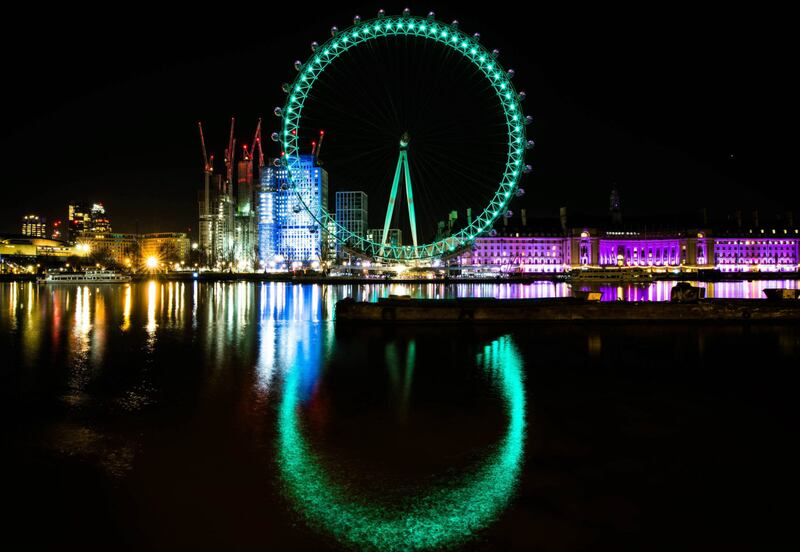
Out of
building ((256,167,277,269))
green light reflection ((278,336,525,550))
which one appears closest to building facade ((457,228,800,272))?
building ((256,167,277,269))

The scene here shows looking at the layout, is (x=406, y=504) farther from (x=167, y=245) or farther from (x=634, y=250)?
(x=167, y=245)

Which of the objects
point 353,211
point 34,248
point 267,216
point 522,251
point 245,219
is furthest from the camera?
point 245,219

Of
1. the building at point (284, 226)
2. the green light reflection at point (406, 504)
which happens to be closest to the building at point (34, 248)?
the building at point (284, 226)

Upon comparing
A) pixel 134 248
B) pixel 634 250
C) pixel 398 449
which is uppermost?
pixel 134 248

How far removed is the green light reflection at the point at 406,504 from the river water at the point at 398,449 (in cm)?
3

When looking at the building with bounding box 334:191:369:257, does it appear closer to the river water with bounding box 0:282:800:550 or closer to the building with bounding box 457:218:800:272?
the building with bounding box 457:218:800:272

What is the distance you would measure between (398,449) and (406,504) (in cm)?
181

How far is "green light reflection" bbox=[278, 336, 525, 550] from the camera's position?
19.2ft

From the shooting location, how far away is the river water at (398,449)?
19.7 ft

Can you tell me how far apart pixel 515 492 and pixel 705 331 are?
19.2 m

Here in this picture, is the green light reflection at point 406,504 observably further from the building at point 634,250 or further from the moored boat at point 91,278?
the building at point 634,250

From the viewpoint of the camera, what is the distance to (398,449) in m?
8.31

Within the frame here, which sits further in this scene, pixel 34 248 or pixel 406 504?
pixel 34 248

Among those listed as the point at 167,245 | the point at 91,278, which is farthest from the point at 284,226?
the point at 91,278
